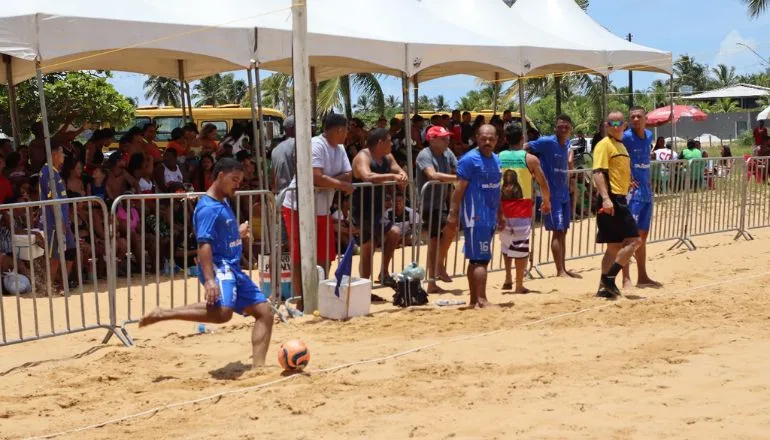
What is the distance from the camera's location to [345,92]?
104 feet

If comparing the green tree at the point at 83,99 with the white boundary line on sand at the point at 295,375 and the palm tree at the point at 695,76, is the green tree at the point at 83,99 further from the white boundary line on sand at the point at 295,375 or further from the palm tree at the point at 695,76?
the palm tree at the point at 695,76

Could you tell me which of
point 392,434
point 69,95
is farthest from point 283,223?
point 69,95

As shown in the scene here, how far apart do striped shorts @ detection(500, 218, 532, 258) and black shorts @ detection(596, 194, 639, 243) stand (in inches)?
29.5

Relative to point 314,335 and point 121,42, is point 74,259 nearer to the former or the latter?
point 121,42

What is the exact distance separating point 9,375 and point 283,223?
130 inches

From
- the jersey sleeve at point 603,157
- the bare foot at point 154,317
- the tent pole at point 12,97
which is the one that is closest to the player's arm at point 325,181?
the jersey sleeve at point 603,157

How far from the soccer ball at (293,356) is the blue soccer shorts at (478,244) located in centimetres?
282

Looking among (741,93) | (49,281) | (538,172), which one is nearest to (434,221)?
(538,172)

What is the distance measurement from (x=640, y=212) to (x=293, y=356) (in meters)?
5.06

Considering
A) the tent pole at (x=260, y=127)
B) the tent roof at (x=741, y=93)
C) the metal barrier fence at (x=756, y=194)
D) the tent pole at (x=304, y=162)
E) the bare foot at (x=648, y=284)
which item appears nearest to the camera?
the tent pole at (x=304, y=162)

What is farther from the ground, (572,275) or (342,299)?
(342,299)

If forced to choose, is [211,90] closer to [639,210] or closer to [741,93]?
[741,93]

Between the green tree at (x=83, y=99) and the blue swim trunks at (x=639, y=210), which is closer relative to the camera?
the blue swim trunks at (x=639, y=210)

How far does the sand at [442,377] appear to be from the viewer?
18.1 feet
